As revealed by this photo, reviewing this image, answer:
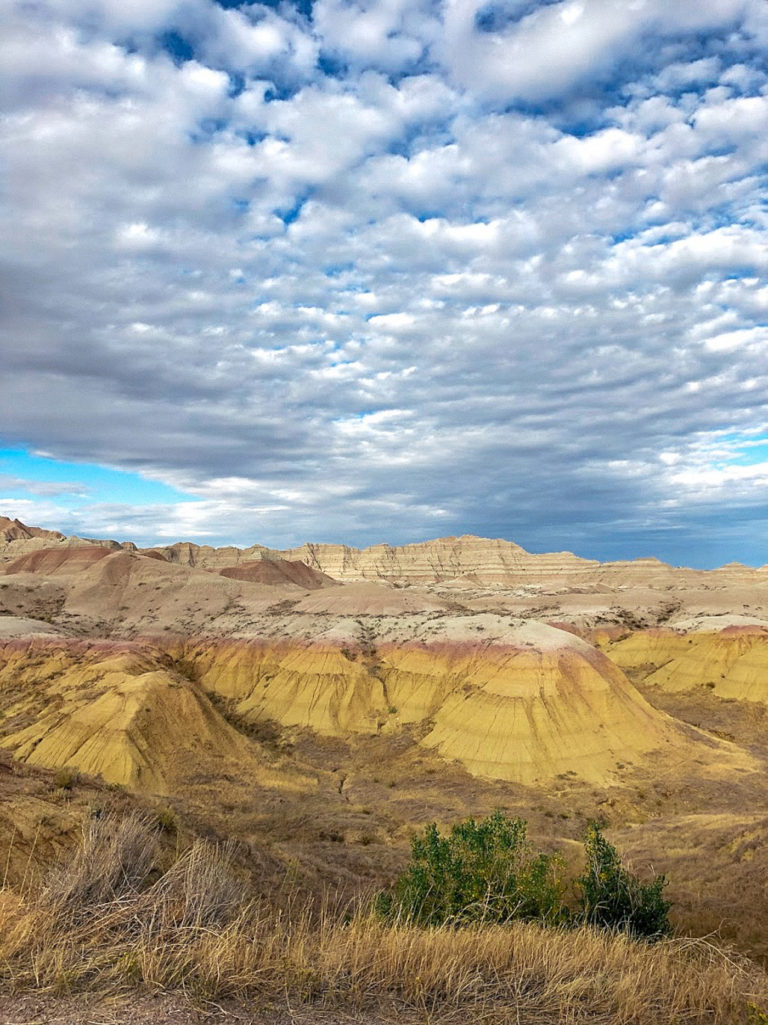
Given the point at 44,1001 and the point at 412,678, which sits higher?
the point at 44,1001

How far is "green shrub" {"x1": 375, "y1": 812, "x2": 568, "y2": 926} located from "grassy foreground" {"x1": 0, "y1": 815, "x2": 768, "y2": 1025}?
188 inches

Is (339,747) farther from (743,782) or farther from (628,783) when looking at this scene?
(743,782)

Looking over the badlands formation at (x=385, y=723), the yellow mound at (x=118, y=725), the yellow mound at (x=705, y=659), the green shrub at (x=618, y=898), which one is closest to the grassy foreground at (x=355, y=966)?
the badlands formation at (x=385, y=723)

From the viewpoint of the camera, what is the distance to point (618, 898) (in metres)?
14.8

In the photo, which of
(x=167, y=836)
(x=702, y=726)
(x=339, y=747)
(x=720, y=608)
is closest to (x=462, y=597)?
(x=720, y=608)

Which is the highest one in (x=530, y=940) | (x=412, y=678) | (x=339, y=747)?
(x=530, y=940)

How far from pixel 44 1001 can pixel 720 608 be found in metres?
93.9

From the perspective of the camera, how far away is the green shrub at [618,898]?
14180mm

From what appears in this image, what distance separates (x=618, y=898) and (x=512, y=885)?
3.72 metres

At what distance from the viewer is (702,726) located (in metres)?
55.2

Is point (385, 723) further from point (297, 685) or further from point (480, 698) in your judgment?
point (297, 685)

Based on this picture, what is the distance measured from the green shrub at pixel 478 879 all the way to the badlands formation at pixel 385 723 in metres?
5.26

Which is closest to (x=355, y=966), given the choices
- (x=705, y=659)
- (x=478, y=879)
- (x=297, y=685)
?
(x=478, y=879)

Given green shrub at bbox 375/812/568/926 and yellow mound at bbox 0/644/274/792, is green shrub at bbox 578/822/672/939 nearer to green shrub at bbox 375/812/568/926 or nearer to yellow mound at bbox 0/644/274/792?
green shrub at bbox 375/812/568/926
